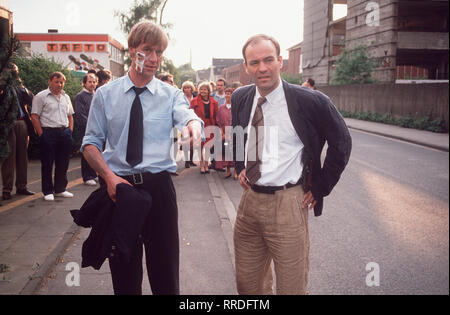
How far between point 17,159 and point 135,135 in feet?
18.3

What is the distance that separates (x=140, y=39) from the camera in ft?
7.91

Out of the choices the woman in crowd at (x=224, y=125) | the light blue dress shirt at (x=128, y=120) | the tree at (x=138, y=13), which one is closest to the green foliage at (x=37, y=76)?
the woman in crowd at (x=224, y=125)

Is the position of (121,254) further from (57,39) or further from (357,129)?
(57,39)

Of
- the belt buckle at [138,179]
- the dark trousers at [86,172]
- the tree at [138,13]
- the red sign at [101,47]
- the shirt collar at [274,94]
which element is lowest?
the dark trousers at [86,172]

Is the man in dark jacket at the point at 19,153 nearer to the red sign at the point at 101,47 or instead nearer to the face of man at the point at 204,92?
the face of man at the point at 204,92

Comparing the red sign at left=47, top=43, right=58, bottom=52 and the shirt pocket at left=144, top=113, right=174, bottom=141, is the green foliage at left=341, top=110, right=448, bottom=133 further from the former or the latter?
the red sign at left=47, top=43, right=58, bottom=52

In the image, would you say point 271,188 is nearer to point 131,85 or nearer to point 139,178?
point 139,178

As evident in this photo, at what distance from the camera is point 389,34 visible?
93.0ft

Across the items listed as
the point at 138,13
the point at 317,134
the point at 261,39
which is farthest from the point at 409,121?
the point at 138,13

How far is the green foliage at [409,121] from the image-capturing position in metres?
16.7

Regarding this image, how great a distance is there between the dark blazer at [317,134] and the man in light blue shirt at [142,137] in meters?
0.68
